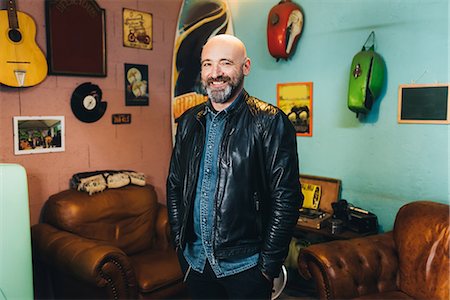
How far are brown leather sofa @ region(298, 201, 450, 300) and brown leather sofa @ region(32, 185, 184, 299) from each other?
94 centimetres

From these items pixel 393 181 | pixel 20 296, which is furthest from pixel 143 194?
pixel 393 181

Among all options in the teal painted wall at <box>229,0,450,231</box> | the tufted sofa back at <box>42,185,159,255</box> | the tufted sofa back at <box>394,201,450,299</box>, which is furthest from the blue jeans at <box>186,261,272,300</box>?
the teal painted wall at <box>229,0,450,231</box>

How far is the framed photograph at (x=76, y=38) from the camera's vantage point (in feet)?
9.14

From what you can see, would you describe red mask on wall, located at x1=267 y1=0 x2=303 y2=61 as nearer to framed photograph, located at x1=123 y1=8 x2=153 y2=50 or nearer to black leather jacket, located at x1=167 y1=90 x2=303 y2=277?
framed photograph, located at x1=123 y1=8 x2=153 y2=50

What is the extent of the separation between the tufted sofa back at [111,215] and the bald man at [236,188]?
1.24m

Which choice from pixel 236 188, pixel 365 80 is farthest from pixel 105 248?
pixel 365 80

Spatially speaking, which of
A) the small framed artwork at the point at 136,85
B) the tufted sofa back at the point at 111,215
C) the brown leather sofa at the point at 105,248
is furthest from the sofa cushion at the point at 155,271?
the small framed artwork at the point at 136,85

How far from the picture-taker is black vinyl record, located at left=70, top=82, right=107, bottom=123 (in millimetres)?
2963

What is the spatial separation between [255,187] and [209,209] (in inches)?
8.1

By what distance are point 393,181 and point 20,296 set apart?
238 cm

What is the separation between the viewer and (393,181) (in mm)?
2771

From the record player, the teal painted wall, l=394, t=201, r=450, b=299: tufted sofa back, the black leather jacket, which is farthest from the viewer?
the record player

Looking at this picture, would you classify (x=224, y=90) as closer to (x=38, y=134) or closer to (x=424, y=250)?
(x=424, y=250)

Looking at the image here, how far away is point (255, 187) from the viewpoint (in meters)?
1.64
